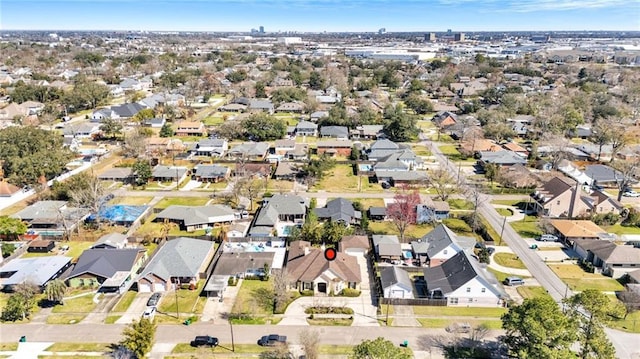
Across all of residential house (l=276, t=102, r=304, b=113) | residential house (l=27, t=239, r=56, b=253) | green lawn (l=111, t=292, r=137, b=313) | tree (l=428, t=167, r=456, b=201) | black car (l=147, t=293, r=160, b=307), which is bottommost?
green lawn (l=111, t=292, r=137, b=313)

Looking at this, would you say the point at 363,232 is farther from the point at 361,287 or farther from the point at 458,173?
the point at 458,173

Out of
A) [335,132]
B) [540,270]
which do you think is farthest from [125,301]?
[335,132]

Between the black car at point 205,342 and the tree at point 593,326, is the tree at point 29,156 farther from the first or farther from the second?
the tree at point 593,326

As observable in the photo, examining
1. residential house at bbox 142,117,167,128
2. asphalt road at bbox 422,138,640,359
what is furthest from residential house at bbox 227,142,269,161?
asphalt road at bbox 422,138,640,359

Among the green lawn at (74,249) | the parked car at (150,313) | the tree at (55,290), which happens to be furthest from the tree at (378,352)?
the green lawn at (74,249)

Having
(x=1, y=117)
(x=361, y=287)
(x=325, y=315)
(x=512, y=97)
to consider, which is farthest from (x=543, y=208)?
(x=1, y=117)

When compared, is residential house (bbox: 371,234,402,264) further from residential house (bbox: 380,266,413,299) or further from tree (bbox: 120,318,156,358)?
tree (bbox: 120,318,156,358)
